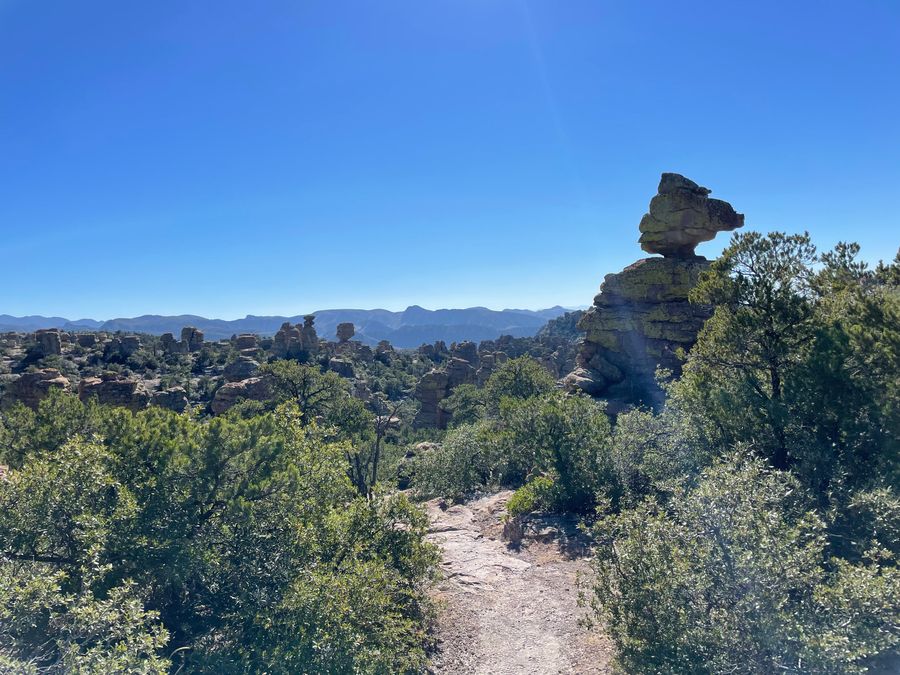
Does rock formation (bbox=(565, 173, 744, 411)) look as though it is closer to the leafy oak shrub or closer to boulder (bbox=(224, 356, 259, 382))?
the leafy oak shrub

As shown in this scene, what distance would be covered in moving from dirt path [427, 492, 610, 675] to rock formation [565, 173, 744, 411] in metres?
14.9

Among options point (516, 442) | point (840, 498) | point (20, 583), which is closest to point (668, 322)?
point (516, 442)

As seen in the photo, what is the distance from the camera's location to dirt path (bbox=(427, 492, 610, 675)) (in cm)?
904

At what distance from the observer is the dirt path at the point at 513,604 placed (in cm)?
904

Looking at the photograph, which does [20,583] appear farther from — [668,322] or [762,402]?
[668,322]

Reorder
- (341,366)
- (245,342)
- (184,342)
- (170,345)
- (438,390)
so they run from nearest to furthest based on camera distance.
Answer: (438,390) < (341,366) < (170,345) < (245,342) < (184,342)

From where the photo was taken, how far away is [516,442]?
19.1 meters

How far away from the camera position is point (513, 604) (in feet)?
35.9

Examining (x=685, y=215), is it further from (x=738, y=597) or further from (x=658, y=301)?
(x=738, y=597)

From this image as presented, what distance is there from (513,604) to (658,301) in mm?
22900

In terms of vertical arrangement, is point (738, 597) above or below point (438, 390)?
above

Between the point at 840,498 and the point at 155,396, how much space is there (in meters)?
41.3

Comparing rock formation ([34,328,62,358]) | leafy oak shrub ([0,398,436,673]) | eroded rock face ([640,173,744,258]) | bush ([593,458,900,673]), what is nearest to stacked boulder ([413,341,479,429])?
eroded rock face ([640,173,744,258])

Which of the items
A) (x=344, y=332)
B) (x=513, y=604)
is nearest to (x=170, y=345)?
(x=344, y=332)
